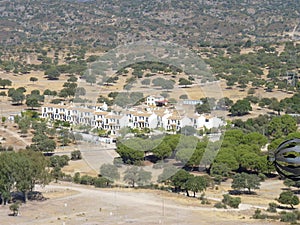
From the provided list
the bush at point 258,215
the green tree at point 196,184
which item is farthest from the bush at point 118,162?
the bush at point 258,215

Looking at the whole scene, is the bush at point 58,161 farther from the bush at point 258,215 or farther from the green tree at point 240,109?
the green tree at point 240,109

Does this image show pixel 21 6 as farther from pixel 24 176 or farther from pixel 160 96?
pixel 24 176

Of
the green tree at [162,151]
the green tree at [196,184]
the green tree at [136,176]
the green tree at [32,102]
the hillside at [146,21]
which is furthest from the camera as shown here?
the hillside at [146,21]

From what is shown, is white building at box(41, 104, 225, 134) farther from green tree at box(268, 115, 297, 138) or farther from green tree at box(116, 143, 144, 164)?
green tree at box(116, 143, 144, 164)

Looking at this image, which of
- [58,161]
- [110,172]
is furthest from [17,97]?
[110,172]

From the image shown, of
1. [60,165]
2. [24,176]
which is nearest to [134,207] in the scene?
[24,176]

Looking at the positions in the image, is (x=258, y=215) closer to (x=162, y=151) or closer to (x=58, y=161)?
(x=162, y=151)

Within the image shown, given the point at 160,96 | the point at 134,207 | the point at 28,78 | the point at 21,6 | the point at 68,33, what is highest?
the point at 21,6
